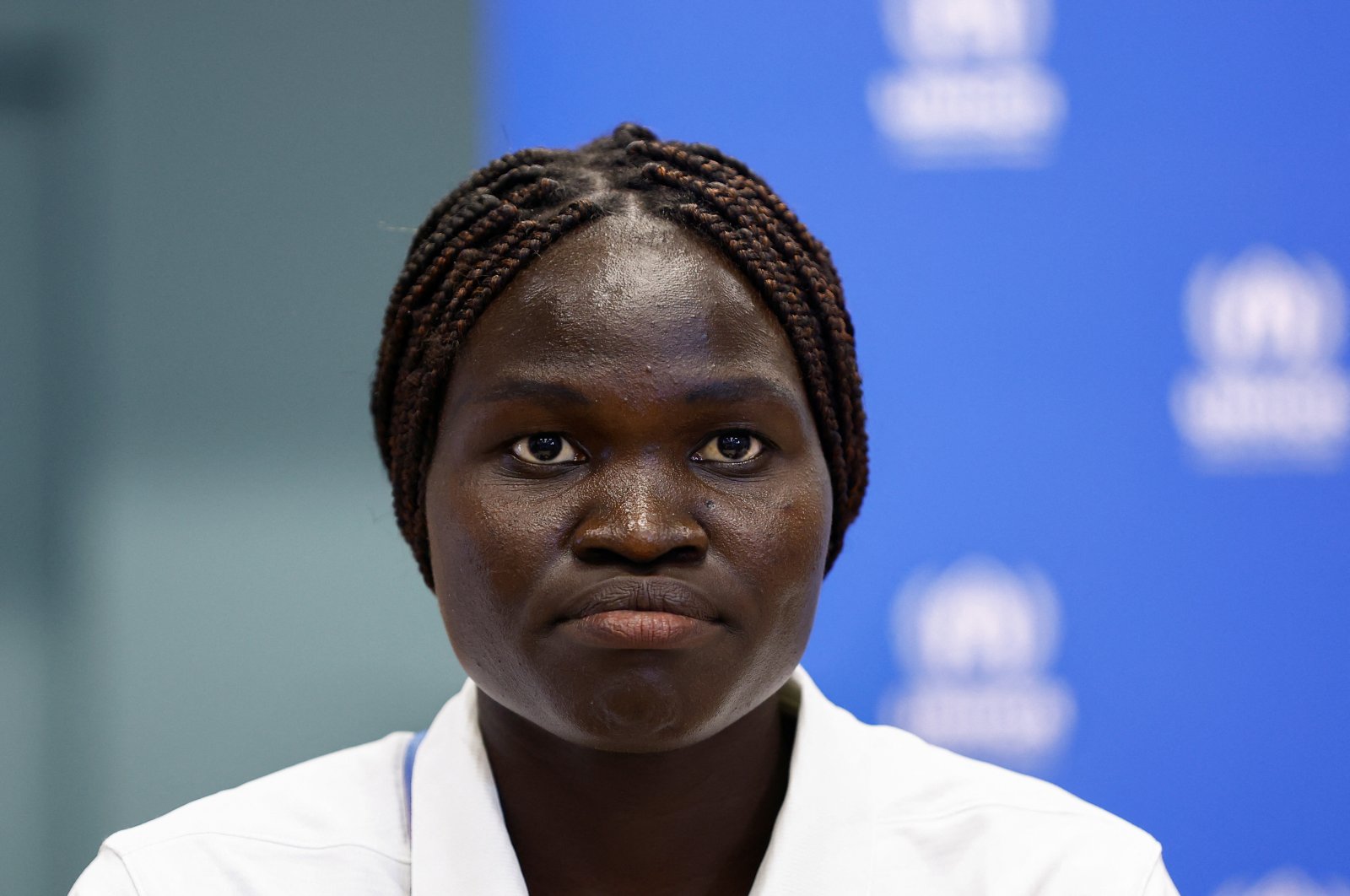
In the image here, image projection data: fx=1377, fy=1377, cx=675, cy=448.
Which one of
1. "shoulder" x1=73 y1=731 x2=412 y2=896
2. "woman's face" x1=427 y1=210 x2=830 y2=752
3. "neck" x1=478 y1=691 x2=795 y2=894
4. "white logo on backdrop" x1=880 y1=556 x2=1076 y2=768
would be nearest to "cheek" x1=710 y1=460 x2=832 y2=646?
"woman's face" x1=427 y1=210 x2=830 y2=752

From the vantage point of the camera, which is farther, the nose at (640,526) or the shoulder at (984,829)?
the shoulder at (984,829)

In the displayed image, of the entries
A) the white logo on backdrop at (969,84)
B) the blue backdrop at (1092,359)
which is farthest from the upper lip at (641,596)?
the white logo on backdrop at (969,84)

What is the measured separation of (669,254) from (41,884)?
3.61ft

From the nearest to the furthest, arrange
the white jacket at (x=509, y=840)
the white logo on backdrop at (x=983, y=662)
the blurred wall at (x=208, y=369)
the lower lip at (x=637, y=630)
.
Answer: the lower lip at (x=637, y=630)
the white jacket at (x=509, y=840)
the white logo on backdrop at (x=983, y=662)
the blurred wall at (x=208, y=369)

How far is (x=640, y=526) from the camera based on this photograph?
2.35 ft

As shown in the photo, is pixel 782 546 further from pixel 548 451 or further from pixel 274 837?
pixel 274 837

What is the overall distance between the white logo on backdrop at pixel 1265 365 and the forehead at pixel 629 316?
68 centimetres

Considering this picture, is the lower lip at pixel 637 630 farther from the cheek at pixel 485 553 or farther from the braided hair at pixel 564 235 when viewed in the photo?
the braided hair at pixel 564 235

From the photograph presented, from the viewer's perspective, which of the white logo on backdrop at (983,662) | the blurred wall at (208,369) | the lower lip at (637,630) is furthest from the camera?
the blurred wall at (208,369)

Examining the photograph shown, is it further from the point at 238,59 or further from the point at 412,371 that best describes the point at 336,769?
the point at 238,59

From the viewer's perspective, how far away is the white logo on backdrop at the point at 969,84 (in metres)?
1.35

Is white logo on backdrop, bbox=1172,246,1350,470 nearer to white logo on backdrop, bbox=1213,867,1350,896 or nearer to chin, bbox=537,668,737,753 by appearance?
white logo on backdrop, bbox=1213,867,1350,896

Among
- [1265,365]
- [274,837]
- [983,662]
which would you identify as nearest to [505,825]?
[274,837]

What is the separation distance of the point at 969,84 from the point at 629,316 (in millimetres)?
722
